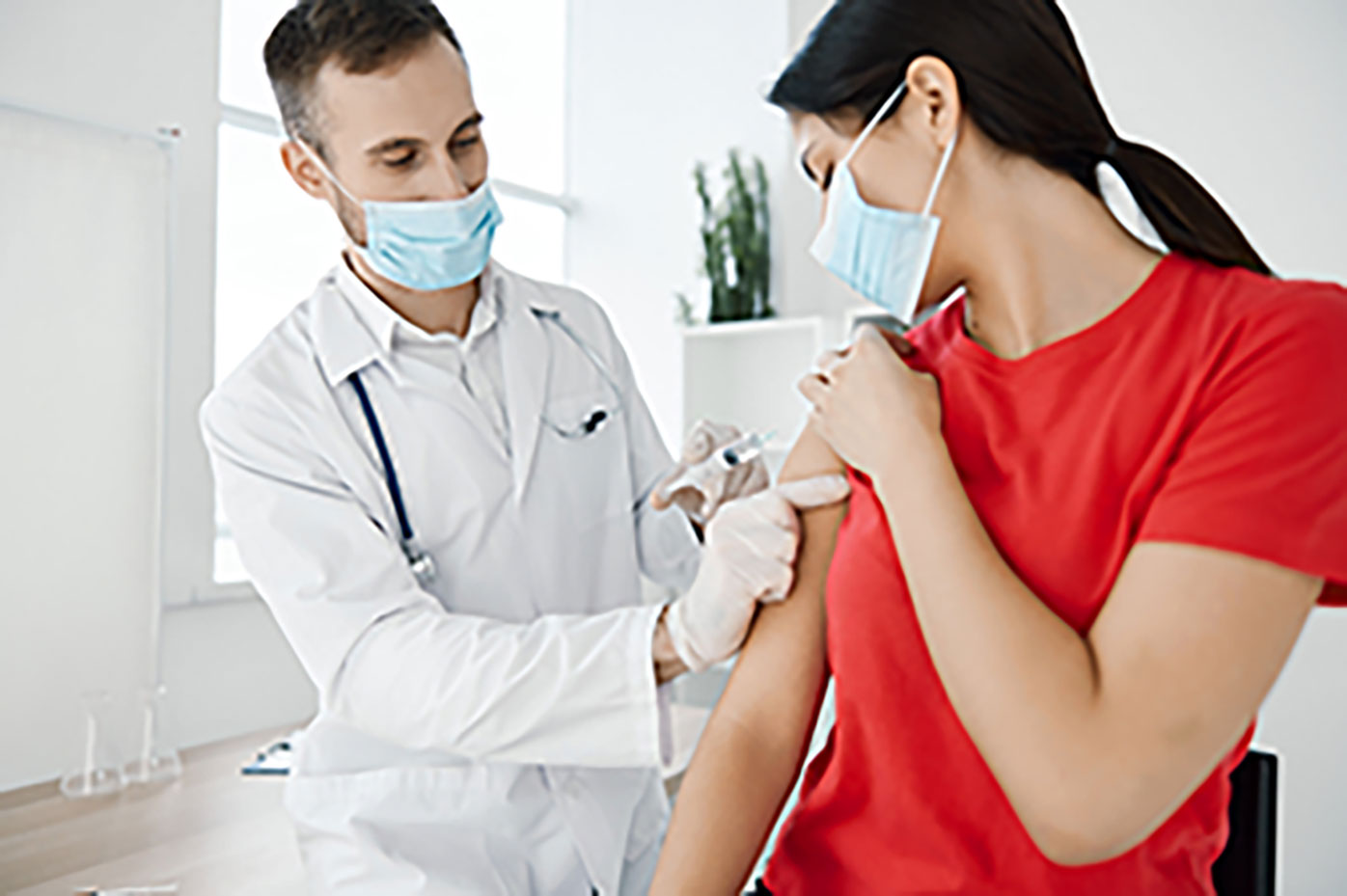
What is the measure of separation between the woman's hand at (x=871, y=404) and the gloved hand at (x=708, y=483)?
0.40m

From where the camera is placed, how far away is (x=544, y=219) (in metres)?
4.59

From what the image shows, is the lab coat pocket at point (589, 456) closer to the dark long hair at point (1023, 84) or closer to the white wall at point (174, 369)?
the dark long hair at point (1023, 84)

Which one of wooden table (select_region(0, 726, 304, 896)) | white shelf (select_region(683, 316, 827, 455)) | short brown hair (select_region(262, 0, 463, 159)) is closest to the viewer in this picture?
short brown hair (select_region(262, 0, 463, 159))

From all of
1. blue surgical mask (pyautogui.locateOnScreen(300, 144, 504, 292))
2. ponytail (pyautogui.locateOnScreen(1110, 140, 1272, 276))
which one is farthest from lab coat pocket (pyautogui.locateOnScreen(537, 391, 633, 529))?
ponytail (pyautogui.locateOnScreen(1110, 140, 1272, 276))

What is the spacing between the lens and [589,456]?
153 cm

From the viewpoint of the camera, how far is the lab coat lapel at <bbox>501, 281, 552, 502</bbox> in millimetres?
1431

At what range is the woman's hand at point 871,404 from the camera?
2.89ft

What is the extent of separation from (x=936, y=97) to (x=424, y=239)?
0.77 m

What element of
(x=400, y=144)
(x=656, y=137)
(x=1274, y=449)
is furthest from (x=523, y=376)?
(x=656, y=137)

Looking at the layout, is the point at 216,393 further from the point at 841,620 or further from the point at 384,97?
the point at 841,620

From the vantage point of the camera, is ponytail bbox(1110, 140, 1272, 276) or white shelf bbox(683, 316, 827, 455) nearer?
ponytail bbox(1110, 140, 1272, 276)

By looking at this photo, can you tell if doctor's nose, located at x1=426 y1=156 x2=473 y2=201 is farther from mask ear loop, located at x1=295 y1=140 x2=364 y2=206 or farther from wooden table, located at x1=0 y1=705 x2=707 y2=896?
wooden table, located at x1=0 y1=705 x2=707 y2=896

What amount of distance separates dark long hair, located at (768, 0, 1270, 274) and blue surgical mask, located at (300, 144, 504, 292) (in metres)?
0.65

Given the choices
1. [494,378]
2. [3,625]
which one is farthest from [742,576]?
[3,625]
